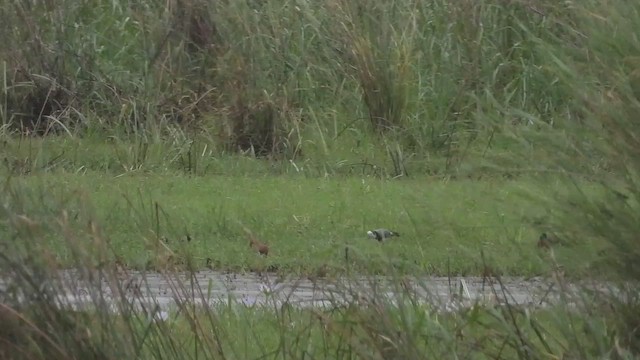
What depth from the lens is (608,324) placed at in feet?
16.6

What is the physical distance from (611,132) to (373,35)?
820cm

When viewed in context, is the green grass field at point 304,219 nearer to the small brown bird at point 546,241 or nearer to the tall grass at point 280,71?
the small brown bird at point 546,241

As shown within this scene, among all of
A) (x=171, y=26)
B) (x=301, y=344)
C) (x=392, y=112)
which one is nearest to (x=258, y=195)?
(x=392, y=112)

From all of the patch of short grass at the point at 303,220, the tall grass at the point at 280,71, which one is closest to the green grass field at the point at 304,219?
the patch of short grass at the point at 303,220

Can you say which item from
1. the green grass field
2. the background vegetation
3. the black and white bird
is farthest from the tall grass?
the black and white bird

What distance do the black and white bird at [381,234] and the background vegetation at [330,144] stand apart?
0.16m

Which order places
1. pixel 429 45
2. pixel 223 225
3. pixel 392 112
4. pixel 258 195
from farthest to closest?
pixel 429 45 → pixel 392 112 → pixel 258 195 → pixel 223 225

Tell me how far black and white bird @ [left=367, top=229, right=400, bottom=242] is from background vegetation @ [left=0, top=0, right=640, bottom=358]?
0.16 m

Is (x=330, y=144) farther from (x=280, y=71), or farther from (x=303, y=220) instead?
(x=303, y=220)

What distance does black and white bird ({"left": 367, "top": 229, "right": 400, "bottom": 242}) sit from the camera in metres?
8.88

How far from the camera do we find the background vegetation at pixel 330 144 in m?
5.07

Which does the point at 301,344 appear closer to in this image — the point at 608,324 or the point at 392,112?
the point at 608,324

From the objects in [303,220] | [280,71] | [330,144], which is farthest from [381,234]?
[280,71]

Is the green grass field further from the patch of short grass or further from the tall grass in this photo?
the tall grass
